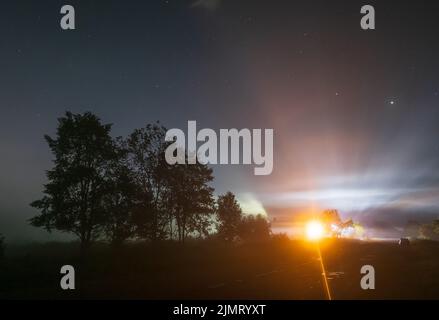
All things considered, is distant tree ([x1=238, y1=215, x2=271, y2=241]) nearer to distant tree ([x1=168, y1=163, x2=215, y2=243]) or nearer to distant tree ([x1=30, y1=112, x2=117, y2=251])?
distant tree ([x1=168, y1=163, x2=215, y2=243])

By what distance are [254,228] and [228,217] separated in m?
21.7

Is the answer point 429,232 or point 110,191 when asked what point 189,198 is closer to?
point 110,191

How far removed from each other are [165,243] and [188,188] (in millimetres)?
7916

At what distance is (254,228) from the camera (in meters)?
86.4

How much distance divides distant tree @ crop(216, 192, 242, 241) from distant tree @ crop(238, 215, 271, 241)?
6.28ft

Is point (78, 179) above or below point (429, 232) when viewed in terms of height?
above

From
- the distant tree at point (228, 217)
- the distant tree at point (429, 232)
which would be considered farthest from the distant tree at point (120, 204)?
the distant tree at point (429, 232)

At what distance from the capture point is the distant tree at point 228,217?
64.9 meters

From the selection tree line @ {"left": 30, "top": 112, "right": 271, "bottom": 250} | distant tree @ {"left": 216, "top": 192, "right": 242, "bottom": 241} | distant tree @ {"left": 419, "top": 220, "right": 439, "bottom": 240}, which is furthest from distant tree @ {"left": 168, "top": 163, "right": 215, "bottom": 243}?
distant tree @ {"left": 419, "top": 220, "right": 439, "bottom": 240}

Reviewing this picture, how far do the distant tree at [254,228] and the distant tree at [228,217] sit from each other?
1.91m

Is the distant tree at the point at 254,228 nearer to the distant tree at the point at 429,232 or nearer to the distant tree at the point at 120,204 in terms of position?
the distant tree at the point at 120,204

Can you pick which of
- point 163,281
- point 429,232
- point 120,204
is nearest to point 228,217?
point 120,204

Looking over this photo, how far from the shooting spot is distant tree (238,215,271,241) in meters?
70.2
